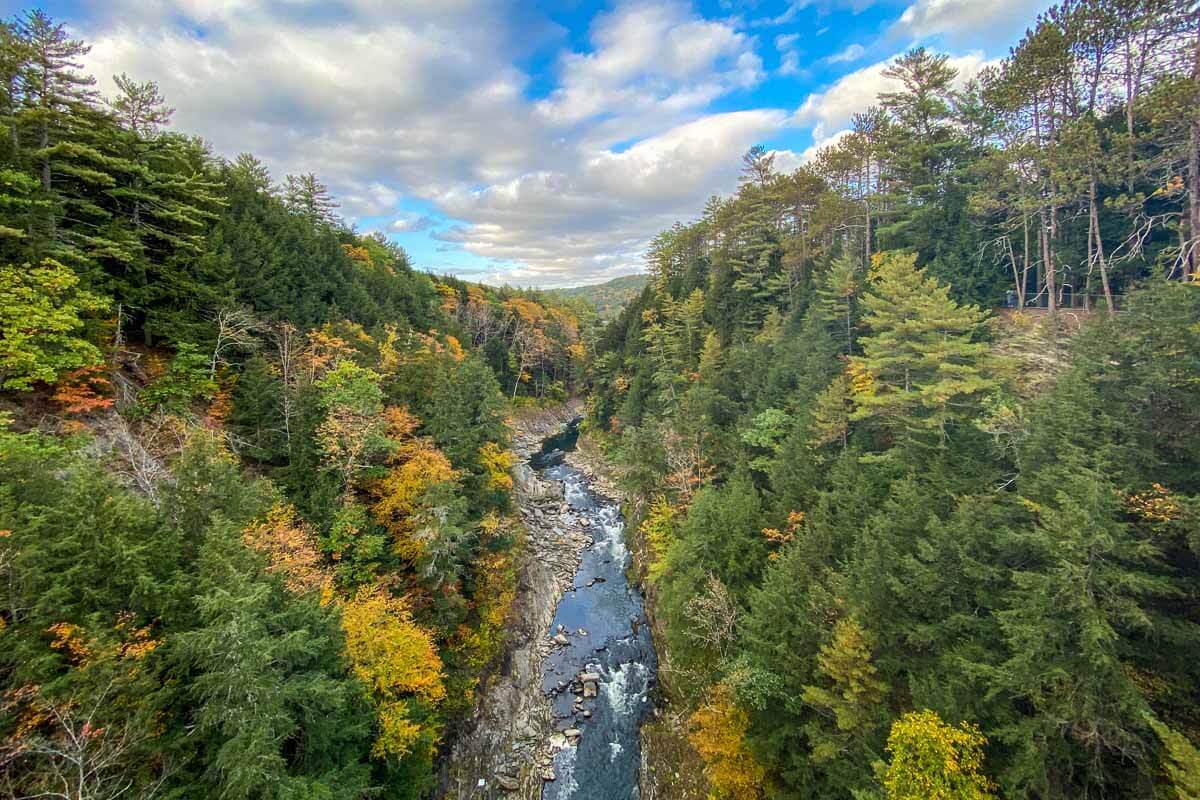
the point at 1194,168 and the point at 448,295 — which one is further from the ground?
the point at 448,295

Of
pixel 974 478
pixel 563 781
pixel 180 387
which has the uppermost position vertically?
pixel 180 387

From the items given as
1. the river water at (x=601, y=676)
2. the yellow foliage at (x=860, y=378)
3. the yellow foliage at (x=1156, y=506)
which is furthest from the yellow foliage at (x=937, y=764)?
the yellow foliage at (x=860, y=378)

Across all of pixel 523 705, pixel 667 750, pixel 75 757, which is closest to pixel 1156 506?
pixel 667 750

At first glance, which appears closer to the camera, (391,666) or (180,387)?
(391,666)

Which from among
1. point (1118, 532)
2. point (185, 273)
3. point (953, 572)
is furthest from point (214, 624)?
point (185, 273)

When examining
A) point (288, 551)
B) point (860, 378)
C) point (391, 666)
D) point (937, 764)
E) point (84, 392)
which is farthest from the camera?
point (860, 378)

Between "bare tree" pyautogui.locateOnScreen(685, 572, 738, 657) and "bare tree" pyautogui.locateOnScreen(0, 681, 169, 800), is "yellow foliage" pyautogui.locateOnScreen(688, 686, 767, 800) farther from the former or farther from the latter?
"bare tree" pyautogui.locateOnScreen(0, 681, 169, 800)

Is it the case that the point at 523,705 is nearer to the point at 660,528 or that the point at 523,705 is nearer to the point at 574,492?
the point at 660,528

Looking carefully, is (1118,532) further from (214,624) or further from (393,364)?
(393,364)
